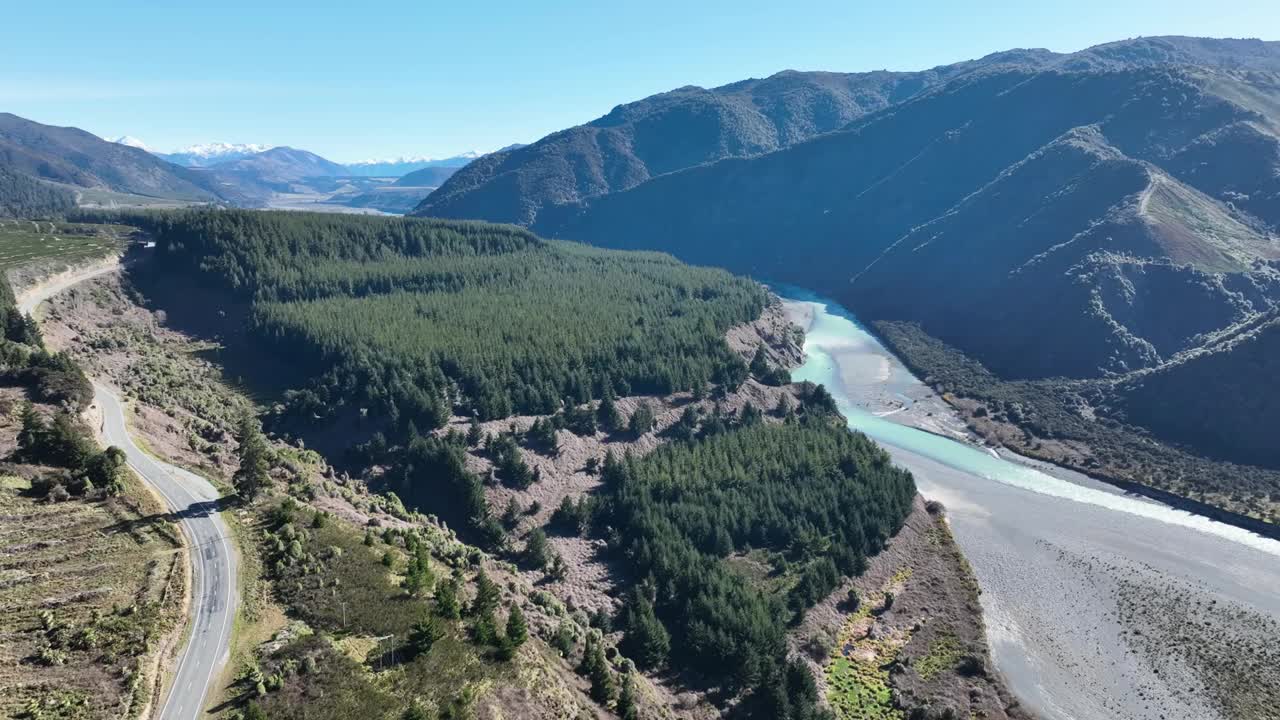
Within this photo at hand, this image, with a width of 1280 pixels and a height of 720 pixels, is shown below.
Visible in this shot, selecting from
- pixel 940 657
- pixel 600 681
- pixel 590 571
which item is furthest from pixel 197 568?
pixel 940 657

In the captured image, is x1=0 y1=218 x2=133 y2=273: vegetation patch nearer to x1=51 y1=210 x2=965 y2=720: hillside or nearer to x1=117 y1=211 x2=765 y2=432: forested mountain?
x1=117 y1=211 x2=765 y2=432: forested mountain

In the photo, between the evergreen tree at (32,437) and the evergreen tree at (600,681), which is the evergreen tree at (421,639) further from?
the evergreen tree at (32,437)

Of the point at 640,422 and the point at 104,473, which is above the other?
the point at 104,473

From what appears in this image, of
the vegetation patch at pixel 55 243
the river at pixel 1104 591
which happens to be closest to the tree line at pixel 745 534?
the river at pixel 1104 591

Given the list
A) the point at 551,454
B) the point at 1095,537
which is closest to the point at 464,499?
the point at 551,454

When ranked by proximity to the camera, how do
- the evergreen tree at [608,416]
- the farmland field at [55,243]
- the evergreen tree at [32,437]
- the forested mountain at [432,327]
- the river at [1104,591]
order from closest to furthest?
the evergreen tree at [32,437] → the river at [1104,591] → the forested mountain at [432,327] → the evergreen tree at [608,416] → the farmland field at [55,243]

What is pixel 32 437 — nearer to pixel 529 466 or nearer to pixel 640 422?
pixel 529 466

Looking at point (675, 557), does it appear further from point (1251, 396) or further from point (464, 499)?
point (1251, 396)
